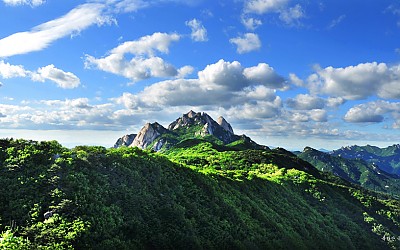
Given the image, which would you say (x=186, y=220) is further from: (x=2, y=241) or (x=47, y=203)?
(x=2, y=241)

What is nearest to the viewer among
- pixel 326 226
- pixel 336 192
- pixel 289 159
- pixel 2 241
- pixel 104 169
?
pixel 2 241

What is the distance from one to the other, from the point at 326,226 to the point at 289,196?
8362mm

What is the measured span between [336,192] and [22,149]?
252ft

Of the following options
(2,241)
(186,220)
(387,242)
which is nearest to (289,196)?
(387,242)

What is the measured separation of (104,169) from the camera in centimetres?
3088

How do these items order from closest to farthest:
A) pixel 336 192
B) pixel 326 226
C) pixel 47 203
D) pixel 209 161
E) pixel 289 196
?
pixel 47 203
pixel 326 226
pixel 289 196
pixel 336 192
pixel 209 161

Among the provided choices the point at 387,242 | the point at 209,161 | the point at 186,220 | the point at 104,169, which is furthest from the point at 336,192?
the point at 104,169

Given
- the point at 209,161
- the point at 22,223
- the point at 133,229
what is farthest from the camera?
the point at 209,161

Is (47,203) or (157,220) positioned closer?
(47,203)

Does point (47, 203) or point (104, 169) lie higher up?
point (104, 169)

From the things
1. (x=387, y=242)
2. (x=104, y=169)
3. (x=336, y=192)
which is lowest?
(x=387, y=242)

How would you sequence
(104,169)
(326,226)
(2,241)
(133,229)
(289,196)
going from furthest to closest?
(289,196)
(326,226)
(104,169)
(133,229)
(2,241)

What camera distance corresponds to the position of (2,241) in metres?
16.1

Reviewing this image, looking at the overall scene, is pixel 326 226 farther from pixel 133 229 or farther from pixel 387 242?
pixel 133 229
